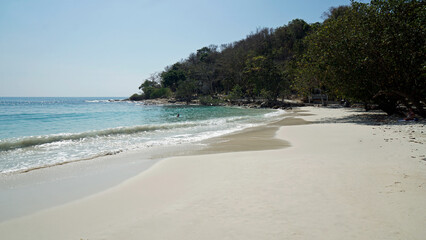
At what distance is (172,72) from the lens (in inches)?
3290

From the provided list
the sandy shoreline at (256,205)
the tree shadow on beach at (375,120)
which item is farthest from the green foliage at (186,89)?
the sandy shoreline at (256,205)

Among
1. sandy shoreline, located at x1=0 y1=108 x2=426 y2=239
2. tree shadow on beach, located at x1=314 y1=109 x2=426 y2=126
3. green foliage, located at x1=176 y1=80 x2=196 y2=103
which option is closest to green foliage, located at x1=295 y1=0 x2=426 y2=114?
tree shadow on beach, located at x1=314 y1=109 x2=426 y2=126

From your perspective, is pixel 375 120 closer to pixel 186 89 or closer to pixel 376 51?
pixel 376 51

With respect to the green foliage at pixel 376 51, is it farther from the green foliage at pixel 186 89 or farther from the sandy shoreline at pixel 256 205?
the green foliage at pixel 186 89

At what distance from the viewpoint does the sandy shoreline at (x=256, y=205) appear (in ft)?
12.1

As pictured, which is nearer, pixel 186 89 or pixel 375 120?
pixel 375 120

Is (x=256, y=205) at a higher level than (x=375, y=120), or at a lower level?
lower

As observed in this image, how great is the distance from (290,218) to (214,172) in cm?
326

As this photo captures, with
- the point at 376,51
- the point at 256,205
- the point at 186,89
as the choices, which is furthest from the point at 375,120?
the point at 186,89

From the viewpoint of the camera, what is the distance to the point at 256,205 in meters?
4.55

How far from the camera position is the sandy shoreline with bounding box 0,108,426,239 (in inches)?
146

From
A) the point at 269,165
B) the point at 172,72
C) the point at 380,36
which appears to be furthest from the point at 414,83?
the point at 172,72

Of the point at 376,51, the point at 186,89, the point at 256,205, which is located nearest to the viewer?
the point at 256,205

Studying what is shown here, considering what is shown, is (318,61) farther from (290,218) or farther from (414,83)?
(290,218)
